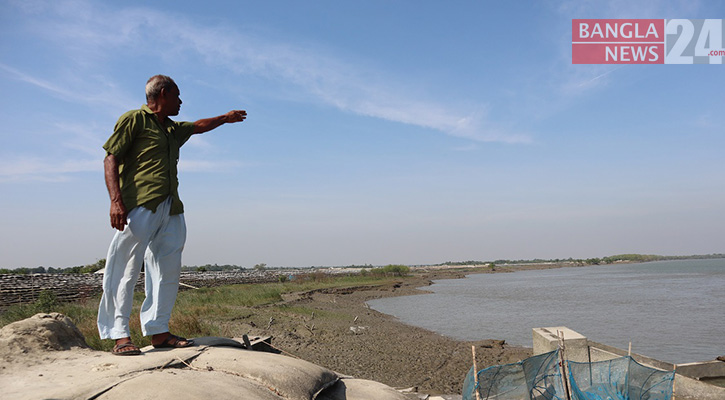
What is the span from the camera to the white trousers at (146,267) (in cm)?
332

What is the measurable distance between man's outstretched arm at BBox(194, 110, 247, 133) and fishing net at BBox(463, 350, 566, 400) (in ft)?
13.6

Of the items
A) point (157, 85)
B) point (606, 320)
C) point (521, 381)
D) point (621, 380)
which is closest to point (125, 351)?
point (157, 85)

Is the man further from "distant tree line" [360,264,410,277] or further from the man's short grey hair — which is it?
"distant tree line" [360,264,410,277]

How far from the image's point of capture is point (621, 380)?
6266mm

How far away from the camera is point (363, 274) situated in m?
68.9

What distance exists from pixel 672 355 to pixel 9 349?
16.6 m

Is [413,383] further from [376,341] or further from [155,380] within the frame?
[155,380]

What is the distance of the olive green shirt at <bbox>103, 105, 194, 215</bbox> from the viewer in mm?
3371

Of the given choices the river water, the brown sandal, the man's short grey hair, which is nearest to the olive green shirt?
the man's short grey hair

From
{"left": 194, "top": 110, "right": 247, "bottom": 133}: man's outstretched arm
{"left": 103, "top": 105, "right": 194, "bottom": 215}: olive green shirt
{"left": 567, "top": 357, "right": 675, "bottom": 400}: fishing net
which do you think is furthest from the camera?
{"left": 567, "top": 357, "right": 675, "bottom": 400}: fishing net

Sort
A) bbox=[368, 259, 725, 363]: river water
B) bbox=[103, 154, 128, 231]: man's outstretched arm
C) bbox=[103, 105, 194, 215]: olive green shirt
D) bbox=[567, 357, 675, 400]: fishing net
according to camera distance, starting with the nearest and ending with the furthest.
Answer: bbox=[103, 154, 128, 231]: man's outstretched arm → bbox=[103, 105, 194, 215]: olive green shirt → bbox=[567, 357, 675, 400]: fishing net → bbox=[368, 259, 725, 363]: river water

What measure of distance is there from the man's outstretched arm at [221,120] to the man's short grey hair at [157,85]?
0.48 meters

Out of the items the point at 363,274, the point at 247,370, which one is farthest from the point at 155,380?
the point at 363,274

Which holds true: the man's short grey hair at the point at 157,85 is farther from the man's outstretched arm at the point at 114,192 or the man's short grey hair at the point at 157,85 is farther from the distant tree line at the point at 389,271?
the distant tree line at the point at 389,271
